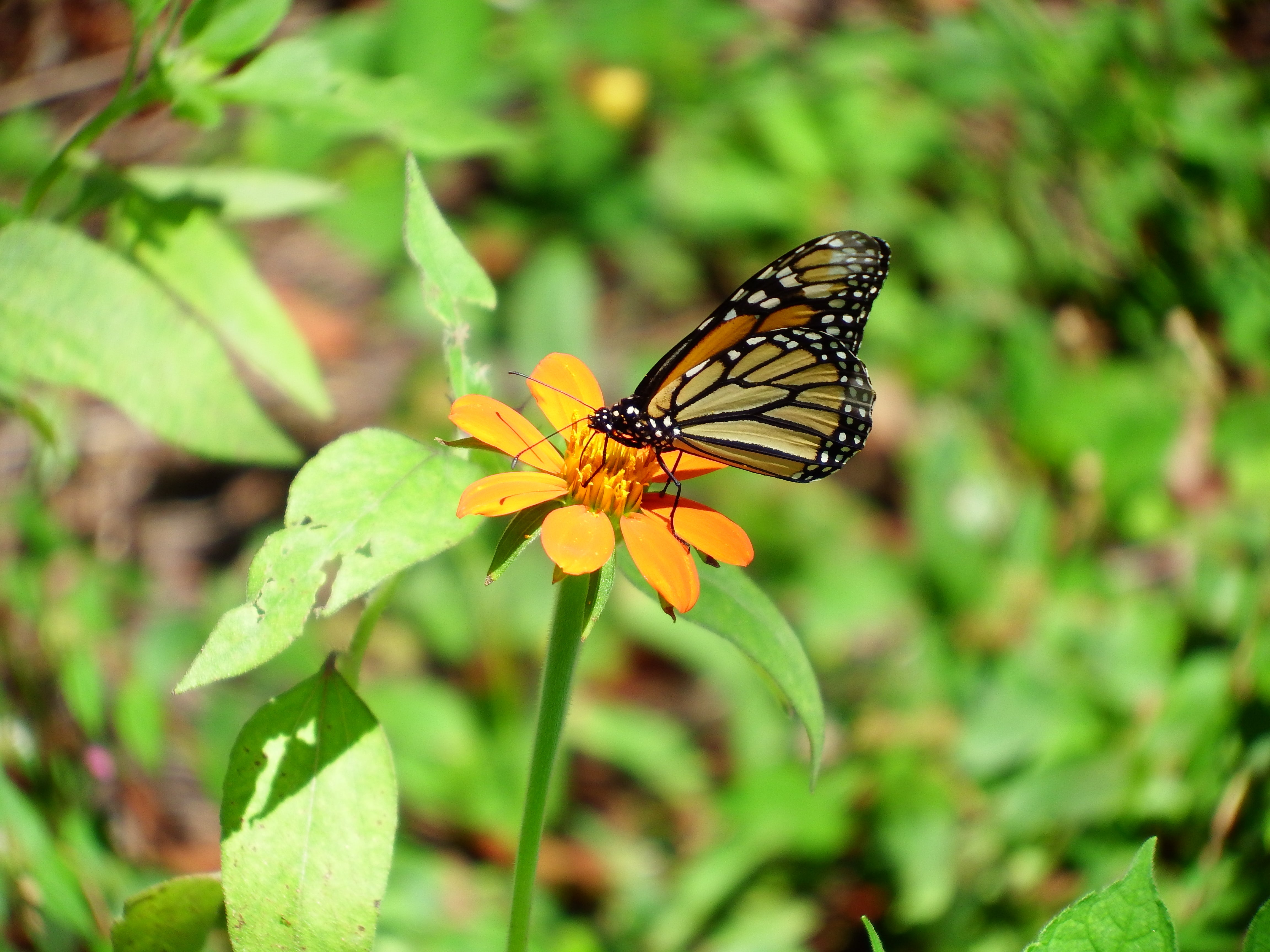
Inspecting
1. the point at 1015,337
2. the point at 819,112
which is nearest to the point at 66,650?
the point at 1015,337

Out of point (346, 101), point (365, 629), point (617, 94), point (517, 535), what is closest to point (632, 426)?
point (517, 535)

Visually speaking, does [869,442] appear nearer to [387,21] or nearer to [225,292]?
[387,21]

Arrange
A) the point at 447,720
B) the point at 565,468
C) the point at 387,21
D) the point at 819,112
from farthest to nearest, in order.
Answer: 1. the point at 819,112
2. the point at 387,21
3. the point at 447,720
4. the point at 565,468

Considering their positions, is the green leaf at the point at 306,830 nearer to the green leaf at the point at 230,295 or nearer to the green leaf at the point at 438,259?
the green leaf at the point at 438,259

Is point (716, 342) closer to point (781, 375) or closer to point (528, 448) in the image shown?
point (781, 375)

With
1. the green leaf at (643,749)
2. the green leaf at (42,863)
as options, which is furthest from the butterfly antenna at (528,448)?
the green leaf at (643,749)

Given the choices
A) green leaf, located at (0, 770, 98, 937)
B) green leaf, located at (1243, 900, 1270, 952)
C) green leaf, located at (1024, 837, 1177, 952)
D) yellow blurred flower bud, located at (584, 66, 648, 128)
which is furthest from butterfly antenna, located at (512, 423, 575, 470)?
yellow blurred flower bud, located at (584, 66, 648, 128)
